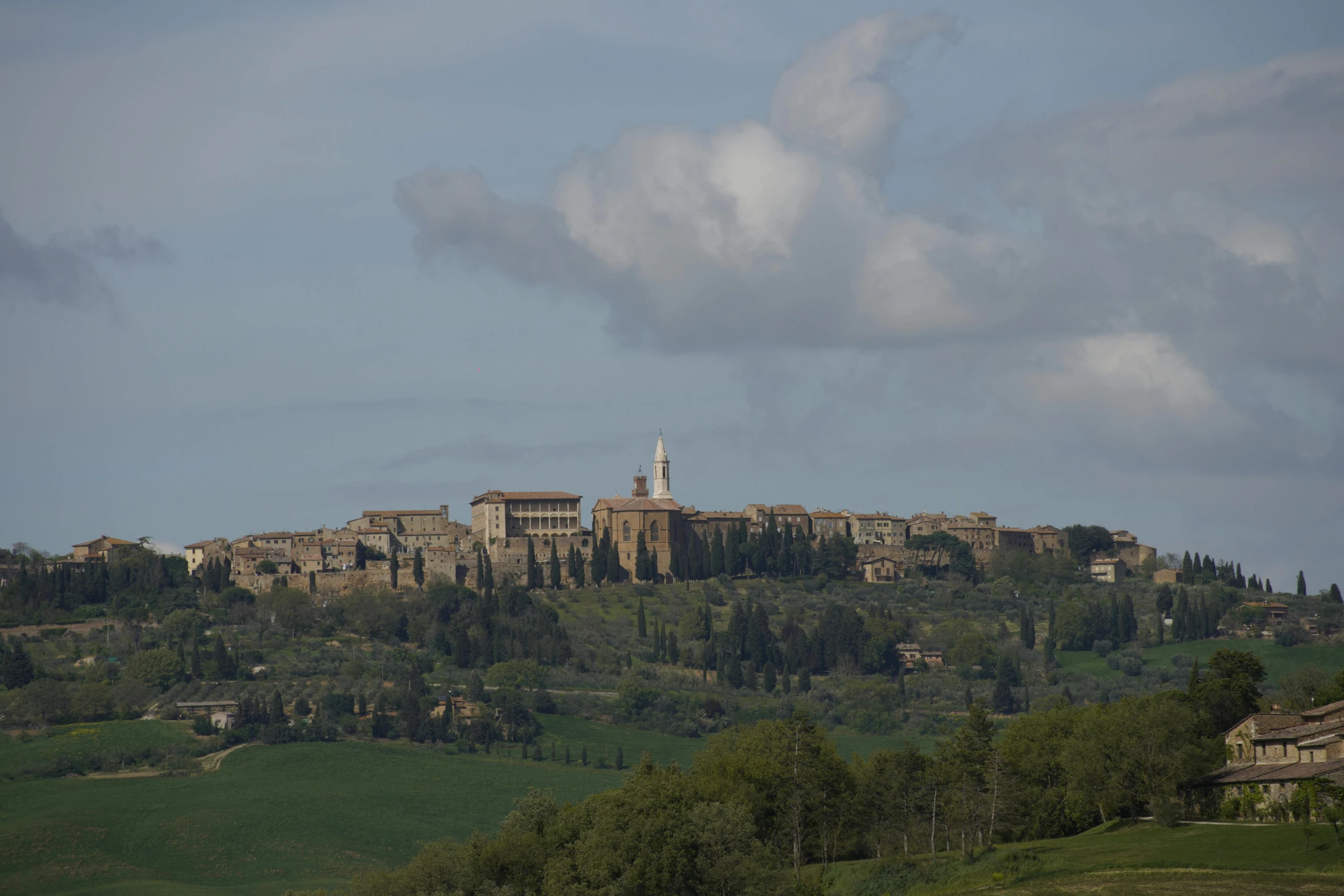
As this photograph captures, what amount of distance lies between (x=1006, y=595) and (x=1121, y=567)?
1704 cm

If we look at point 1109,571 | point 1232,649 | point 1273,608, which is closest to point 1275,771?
point 1232,649

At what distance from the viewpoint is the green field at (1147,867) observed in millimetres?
39688

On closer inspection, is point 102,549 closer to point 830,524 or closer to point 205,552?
point 205,552

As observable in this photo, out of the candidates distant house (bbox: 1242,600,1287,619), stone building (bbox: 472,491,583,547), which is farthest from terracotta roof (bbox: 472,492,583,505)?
distant house (bbox: 1242,600,1287,619)

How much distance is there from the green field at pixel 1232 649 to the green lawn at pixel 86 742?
64108 millimetres

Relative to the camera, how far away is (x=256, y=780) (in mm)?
96375

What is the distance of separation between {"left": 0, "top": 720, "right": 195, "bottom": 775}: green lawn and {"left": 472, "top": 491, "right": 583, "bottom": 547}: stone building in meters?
48.5

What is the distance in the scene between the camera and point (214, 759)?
102875 millimetres

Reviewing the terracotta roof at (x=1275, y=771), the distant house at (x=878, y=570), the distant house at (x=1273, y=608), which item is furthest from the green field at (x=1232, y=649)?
the terracotta roof at (x=1275, y=771)

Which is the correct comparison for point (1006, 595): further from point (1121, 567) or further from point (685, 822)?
point (685, 822)

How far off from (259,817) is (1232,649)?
210ft

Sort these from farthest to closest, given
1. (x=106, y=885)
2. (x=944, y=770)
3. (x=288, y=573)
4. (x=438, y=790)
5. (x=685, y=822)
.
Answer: (x=288, y=573) → (x=438, y=790) → (x=106, y=885) → (x=944, y=770) → (x=685, y=822)

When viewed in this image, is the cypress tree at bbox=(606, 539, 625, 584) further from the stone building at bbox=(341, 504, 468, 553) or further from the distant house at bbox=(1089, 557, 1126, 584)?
the distant house at bbox=(1089, 557, 1126, 584)

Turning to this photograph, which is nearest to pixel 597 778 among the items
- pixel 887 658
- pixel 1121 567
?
pixel 887 658
